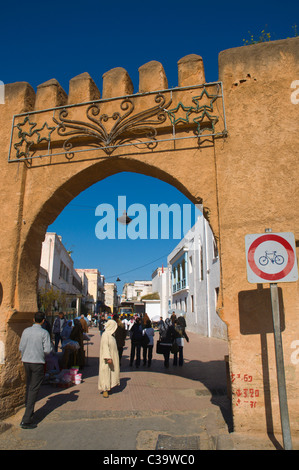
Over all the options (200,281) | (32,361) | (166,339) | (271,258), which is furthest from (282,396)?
(200,281)

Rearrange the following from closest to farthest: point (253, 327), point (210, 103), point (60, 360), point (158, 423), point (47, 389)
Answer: point (253, 327) → point (158, 423) → point (210, 103) → point (47, 389) → point (60, 360)

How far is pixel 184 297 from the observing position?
2811 cm

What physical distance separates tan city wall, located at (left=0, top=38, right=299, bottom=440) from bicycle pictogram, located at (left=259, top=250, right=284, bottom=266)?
94 cm

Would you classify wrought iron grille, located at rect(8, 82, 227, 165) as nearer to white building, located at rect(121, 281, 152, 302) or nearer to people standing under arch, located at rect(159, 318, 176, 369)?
people standing under arch, located at rect(159, 318, 176, 369)

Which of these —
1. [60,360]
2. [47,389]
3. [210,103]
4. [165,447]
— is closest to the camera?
[165,447]

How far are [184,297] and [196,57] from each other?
24.5 metres

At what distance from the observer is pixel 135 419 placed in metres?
4.71

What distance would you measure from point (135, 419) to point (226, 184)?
3.65 m

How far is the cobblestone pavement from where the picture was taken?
12.4ft

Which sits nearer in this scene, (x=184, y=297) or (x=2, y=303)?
(x=2, y=303)

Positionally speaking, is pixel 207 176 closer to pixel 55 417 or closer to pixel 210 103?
pixel 210 103

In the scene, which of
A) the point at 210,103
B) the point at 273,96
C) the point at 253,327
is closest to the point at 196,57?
the point at 210,103

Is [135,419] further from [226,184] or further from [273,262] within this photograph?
[226,184]

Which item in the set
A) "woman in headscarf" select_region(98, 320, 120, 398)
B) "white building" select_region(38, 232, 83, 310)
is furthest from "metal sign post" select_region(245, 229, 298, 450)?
"white building" select_region(38, 232, 83, 310)
